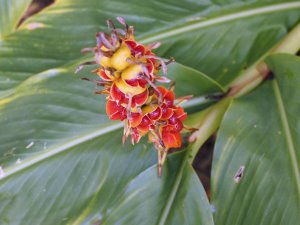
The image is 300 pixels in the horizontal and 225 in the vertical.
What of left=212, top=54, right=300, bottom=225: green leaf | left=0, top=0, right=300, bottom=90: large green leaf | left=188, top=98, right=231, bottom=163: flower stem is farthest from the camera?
left=0, top=0, right=300, bottom=90: large green leaf

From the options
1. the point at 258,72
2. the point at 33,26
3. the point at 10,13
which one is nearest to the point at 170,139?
the point at 258,72

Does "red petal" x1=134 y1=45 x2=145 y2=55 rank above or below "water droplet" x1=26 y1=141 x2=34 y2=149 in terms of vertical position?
above

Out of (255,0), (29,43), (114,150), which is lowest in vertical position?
(114,150)

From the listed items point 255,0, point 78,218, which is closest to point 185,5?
point 255,0

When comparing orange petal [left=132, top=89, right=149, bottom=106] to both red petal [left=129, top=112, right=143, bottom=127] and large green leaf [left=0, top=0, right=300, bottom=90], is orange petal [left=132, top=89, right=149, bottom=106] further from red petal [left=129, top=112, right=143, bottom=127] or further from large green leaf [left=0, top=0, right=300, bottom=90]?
large green leaf [left=0, top=0, right=300, bottom=90]


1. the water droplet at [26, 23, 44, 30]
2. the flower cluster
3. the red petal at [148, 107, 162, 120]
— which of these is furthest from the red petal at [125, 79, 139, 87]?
the water droplet at [26, 23, 44, 30]

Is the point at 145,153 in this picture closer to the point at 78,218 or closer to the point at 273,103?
the point at 78,218
